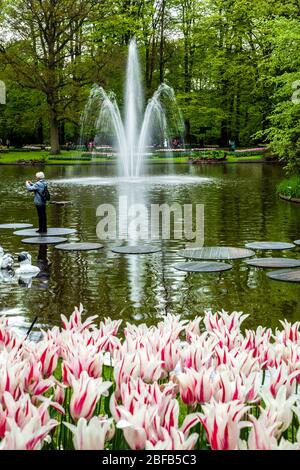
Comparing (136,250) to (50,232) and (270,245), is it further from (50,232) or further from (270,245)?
(50,232)

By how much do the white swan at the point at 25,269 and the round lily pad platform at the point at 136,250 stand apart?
242 cm

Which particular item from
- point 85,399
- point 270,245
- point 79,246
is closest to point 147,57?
point 79,246

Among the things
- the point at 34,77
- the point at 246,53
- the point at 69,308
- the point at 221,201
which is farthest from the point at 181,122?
the point at 69,308

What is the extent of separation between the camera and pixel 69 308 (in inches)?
360

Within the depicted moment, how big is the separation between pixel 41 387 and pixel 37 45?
6104 cm

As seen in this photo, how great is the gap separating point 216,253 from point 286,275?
7.38 feet

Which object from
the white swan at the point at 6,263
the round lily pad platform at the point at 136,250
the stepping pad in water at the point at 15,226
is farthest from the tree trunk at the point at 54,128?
the white swan at the point at 6,263

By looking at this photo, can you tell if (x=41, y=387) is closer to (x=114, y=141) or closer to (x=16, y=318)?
(x=16, y=318)

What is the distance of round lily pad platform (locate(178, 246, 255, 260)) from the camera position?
12.7 m

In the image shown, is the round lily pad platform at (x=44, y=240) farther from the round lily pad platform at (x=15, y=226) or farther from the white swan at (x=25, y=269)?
the white swan at (x=25, y=269)

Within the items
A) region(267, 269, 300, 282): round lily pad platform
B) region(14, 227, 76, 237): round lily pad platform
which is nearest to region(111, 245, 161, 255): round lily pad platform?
region(14, 227, 76, 237): round lily pad platform

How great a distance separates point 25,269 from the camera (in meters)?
11.4

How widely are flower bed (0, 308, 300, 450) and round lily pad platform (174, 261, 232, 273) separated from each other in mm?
7306

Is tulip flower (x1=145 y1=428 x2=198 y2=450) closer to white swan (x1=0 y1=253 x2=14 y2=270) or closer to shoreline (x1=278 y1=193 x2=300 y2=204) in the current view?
white swan (x1=0 y1=253 x2=14 y2=270)
